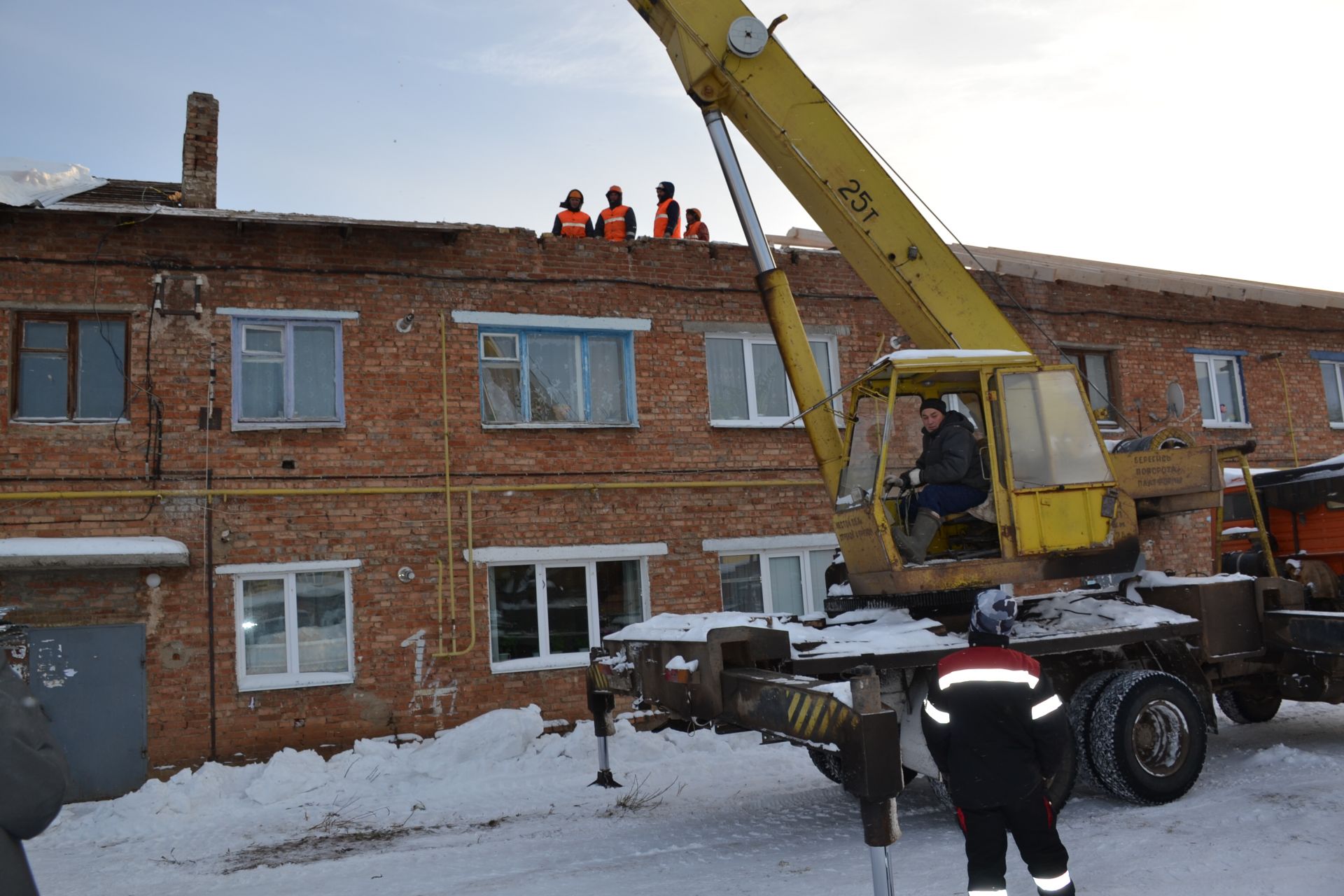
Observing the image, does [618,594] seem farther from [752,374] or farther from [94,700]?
[94,700]

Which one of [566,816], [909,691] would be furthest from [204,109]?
[909,691]

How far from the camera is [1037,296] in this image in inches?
564

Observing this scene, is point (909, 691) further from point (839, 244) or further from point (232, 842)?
point (232, 842)

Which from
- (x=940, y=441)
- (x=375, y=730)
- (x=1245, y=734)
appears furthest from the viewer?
(x=375, y=730)

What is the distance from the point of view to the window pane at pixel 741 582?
12.2 meters

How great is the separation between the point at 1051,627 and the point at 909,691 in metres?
1.25

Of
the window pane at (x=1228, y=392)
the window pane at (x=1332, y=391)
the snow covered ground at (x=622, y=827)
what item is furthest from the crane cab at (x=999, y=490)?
the window pane at (x=1332, y=391)

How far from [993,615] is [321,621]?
8.18 m

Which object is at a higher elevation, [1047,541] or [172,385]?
[172,385]

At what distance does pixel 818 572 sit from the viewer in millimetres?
12562

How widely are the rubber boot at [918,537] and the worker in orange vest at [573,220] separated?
716 cm

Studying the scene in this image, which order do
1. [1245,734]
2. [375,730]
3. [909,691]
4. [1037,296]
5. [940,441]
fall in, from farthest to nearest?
[1037,296]
[375,730]
[1245,734]
[940,441]
[909,691]

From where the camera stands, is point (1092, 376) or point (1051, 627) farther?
point (1092, 376)

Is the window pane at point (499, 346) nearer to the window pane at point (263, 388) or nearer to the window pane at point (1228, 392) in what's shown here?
the window pane at point (263, 388)
